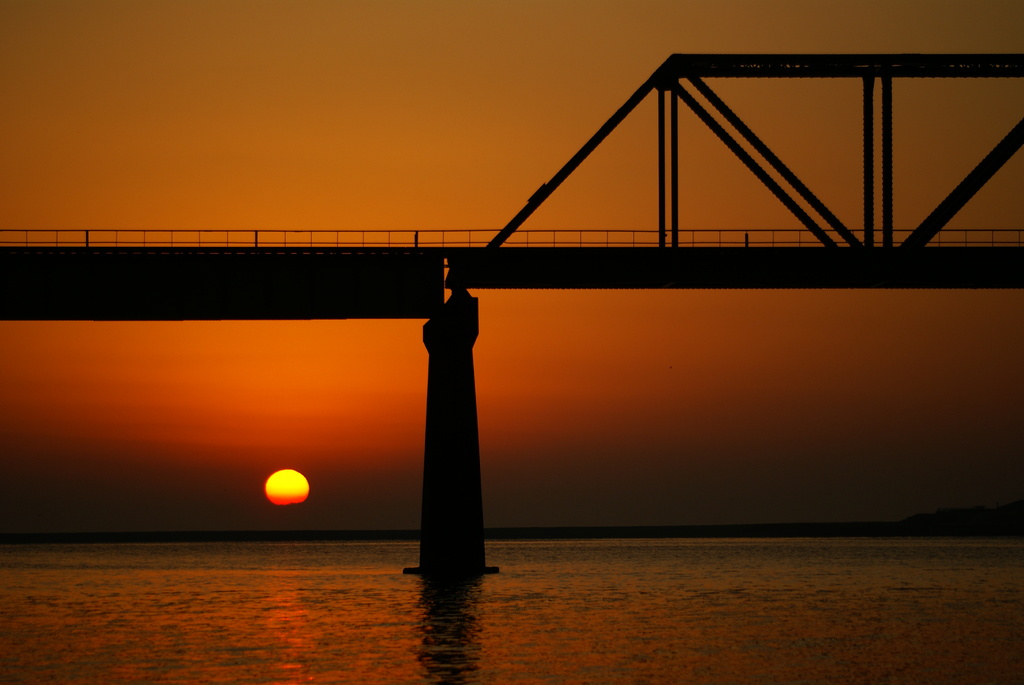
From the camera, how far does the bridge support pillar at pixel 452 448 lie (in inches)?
2451

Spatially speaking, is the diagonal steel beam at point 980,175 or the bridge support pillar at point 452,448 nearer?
the diagonal steel beam at point 980,175

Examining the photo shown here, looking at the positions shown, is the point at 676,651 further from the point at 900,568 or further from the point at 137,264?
the point at 900,568

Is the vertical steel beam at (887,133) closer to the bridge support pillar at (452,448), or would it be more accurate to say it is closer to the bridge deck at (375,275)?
the bridge deck at (375,275)

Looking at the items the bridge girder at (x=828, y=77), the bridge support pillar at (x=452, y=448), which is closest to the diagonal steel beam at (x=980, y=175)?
the bridge girder at (x=828, y=77)

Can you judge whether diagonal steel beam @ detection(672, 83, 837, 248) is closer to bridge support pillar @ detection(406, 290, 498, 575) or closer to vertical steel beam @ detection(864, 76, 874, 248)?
vertical steel beam @ detection(864, 76, 874, 248)

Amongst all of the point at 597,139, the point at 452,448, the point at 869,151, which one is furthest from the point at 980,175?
the point at 452,448

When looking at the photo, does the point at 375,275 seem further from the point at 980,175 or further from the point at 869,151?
the point at 980,175

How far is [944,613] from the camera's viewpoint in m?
61.5

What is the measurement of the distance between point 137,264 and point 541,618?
76.1 feet

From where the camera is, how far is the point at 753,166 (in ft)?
188

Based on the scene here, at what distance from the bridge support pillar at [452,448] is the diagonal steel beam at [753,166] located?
12.9 m

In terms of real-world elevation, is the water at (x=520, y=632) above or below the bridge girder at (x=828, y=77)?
below

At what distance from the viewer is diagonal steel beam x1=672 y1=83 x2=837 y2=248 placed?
57.2 meters

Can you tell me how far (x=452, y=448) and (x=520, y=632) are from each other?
1340 cm
